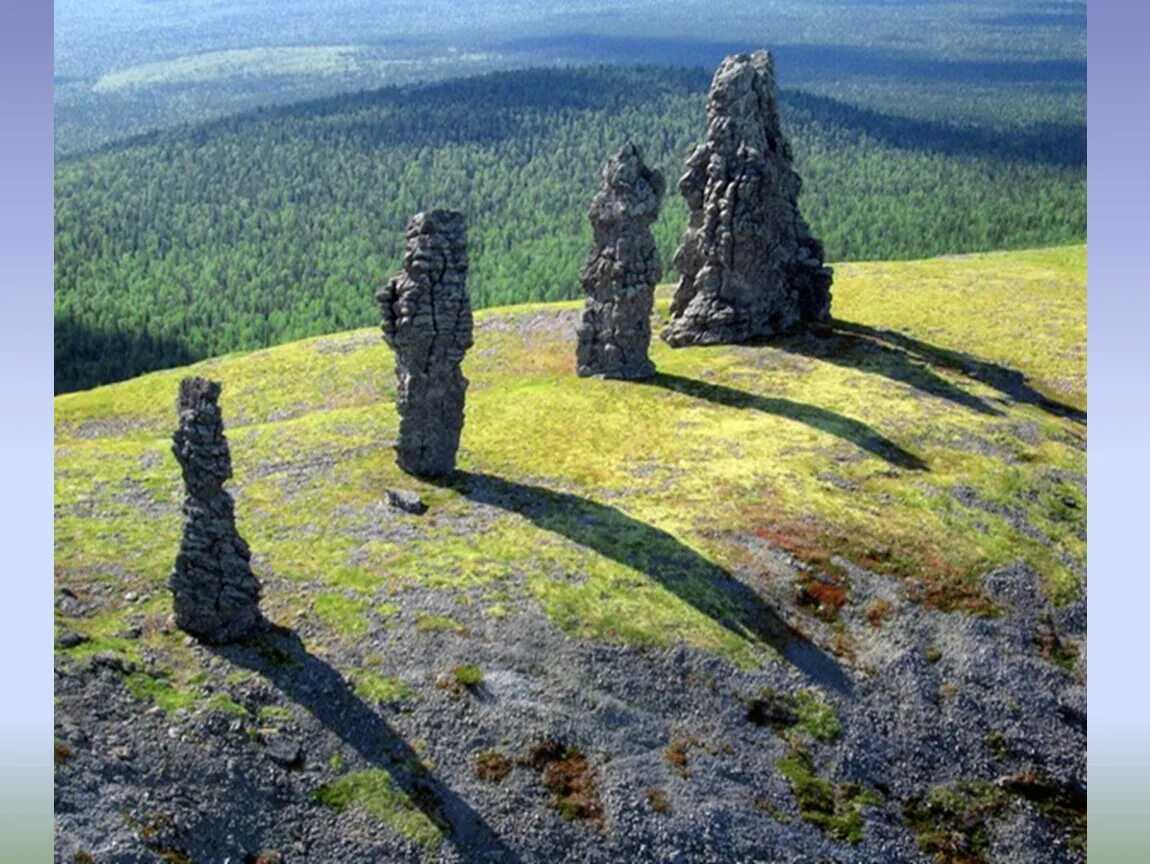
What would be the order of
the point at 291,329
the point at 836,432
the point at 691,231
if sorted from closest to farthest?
1. the point at 836,432
2. the point at 691,231
3. the point at 291,329

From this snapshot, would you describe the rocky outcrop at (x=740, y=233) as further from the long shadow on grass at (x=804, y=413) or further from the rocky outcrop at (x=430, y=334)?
the rocky outcrop at (x=430, y=334)

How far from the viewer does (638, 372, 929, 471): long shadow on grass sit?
8338 cm

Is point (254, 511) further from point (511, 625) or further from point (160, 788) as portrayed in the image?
point (160, 788)

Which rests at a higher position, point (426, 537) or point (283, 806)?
point (426, 537)

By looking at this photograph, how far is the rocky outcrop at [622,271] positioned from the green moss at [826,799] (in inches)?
1659

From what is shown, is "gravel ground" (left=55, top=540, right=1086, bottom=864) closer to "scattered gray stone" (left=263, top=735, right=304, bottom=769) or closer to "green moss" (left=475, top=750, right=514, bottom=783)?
"scattered gray stone" (left=263, top=735, right=304, bottom=769)

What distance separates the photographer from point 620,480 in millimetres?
76812

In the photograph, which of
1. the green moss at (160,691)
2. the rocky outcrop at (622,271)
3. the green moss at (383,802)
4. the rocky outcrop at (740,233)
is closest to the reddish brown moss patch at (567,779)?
the green moss at (383,802)

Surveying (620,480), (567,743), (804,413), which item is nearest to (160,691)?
(567,743)

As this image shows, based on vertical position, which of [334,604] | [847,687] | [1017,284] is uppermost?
[1017,284]

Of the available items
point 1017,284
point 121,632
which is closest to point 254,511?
point 121,632

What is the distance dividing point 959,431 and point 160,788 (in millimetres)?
57432

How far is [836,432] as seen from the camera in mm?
85375

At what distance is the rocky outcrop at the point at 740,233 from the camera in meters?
104
